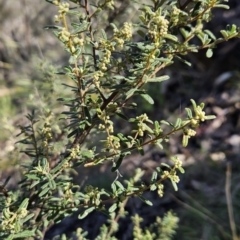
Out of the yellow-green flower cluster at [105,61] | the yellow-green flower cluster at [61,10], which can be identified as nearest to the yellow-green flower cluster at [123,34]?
the yellow-green flower cluster at [105,61]

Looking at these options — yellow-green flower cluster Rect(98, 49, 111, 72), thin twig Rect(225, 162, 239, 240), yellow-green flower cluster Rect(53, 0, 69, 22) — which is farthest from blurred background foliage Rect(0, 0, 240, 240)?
yellow-green flower cluster Rect(53, 0, 69, 22)

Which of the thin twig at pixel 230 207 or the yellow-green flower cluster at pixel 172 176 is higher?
the yellow-green flower cluster at pixel 172 176

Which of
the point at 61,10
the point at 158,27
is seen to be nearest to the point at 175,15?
the point at 158,27

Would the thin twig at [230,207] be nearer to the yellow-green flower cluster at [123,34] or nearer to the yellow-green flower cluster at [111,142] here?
the yellow-green flower cluster at [111,142]

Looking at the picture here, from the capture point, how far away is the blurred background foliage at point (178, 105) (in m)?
2.71

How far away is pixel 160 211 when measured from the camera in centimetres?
308

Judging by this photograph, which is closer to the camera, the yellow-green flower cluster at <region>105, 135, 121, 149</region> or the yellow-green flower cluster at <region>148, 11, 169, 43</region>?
the yellow-green flower cluster at <region>148, 11, 169, 43</region>

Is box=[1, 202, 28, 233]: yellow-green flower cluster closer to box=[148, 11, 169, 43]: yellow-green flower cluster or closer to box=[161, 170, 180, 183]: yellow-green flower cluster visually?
box=[161, 170, 180, 183]: yellow-green flower cluster

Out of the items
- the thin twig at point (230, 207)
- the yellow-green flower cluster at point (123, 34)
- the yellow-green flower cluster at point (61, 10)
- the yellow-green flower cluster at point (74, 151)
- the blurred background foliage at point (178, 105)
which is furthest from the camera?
the blurred background foliage at point (178, 105)

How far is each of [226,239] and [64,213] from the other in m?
1.39

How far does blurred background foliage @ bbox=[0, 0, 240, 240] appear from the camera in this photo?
8.90 ft

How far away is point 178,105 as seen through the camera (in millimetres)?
4988

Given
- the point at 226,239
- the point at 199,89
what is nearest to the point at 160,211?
the point at 226,239

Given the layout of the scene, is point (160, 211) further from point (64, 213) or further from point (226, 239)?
point (64, 213)
